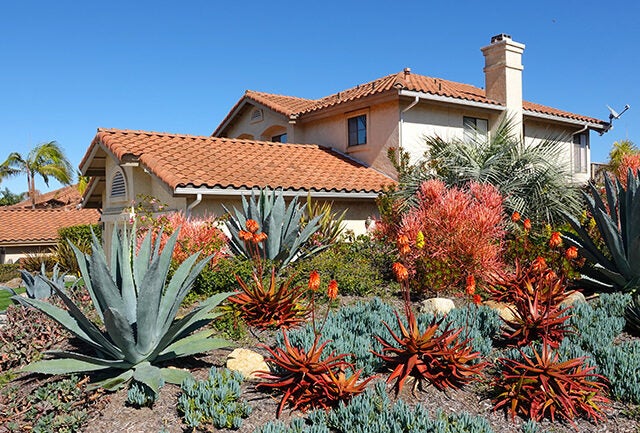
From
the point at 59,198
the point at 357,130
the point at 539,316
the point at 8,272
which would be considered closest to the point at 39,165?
the point at 59,198

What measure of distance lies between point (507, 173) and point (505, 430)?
401 inches

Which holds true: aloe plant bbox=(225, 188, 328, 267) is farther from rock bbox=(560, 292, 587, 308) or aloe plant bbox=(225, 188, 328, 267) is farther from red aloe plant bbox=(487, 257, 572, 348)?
rock bbox=(560, 292, 587, 308)

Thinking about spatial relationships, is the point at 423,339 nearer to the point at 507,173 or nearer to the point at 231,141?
the point at 507,173

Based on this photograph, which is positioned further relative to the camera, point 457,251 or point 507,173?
point 507,173

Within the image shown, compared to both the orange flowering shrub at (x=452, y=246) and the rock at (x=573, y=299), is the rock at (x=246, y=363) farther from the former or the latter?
the rock at (x=573, y=299)

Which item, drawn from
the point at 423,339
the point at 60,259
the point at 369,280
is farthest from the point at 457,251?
the point at 60,259

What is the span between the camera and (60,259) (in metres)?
21.7

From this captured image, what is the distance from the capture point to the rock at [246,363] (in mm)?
5645

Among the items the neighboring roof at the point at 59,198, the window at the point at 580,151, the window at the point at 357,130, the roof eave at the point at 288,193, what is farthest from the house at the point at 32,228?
the window at the point at 580,151

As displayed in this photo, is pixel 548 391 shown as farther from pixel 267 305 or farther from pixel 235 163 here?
pixel 235 163

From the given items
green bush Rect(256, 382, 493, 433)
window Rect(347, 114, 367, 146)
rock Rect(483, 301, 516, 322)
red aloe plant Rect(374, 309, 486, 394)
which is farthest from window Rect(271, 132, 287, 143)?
green bush Rect(256, 382, 493, 433)

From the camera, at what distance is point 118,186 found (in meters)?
16.2

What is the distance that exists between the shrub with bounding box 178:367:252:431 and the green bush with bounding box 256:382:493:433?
33 centimetres

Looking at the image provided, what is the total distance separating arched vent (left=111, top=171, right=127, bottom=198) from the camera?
624 inches
